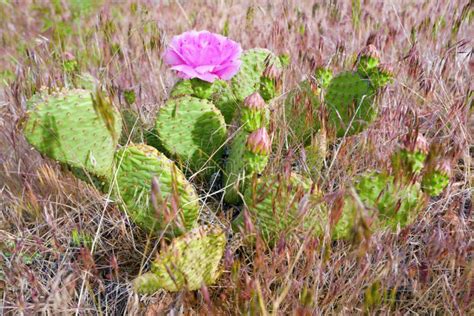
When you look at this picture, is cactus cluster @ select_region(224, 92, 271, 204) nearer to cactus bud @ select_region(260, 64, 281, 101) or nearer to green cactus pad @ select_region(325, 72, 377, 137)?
cactus bud @ select_region(260, 64, 281, 101)

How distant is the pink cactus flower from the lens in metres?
1.18

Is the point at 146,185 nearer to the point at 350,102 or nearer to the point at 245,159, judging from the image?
the point at 245,159

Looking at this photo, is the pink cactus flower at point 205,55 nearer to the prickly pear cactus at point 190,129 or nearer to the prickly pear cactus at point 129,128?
the prickly pear cactus at point 190,129

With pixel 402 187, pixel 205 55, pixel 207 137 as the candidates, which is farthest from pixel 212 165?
pixel 402 187

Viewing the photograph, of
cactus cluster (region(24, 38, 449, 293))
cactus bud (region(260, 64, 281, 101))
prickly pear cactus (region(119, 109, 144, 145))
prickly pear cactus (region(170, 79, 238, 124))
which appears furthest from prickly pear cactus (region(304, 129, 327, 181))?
prickly pear cactus (region(119, 109, 144, 145))

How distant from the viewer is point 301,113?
1.39 metres

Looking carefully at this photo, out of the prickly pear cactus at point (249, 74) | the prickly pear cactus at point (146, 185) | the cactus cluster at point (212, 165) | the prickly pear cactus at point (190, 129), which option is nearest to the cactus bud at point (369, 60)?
the cactus cluster at point (212, 165)

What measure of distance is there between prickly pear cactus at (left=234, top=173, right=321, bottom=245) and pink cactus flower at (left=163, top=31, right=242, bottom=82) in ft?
0.98

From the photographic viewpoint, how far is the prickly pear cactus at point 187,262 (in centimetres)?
92

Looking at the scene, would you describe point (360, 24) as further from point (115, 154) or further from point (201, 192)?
point (115, 154)

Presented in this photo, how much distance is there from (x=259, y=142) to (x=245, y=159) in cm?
9

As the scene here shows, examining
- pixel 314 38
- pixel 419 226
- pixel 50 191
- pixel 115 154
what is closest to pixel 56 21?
pixel 314 38

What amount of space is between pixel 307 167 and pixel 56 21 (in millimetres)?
2199

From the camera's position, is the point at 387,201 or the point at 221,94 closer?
the point at 387,201
